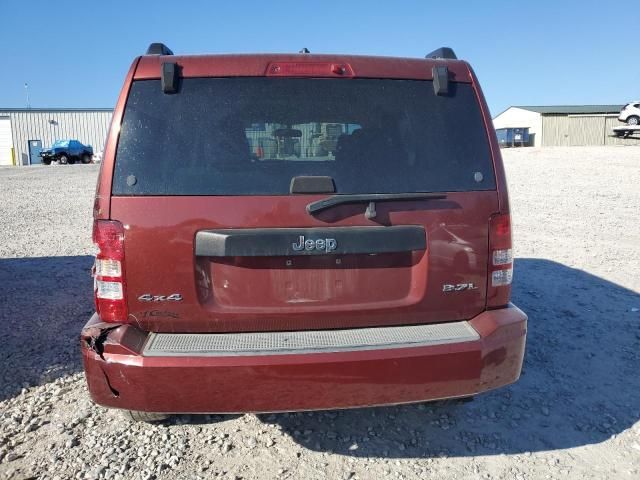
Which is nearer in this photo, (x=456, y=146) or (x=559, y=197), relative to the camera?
(x=456, y=146)

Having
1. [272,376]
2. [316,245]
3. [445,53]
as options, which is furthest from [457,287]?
[445,53]

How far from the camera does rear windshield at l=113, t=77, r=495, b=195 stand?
2428mm


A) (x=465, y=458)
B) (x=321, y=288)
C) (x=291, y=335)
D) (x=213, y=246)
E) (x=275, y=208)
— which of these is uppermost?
(x=275, y=208)

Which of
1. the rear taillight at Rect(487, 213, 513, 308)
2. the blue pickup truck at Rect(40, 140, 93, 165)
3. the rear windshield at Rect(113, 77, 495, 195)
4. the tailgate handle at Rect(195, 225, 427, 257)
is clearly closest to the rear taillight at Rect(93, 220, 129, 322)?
the rear windshield at Rect(113, 77, 495, 195)

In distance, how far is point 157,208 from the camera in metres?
2.38

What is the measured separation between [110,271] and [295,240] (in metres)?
0.91

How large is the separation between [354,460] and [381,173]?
160 cm

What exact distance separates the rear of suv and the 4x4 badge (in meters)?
0.01

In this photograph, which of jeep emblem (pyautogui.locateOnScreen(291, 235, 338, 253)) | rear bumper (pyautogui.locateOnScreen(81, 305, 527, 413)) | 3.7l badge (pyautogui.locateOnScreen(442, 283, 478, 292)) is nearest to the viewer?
rear bumper (pyautogui.locateOnScreen(81, 305, 527, 413))

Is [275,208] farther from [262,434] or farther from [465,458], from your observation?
[465,458]

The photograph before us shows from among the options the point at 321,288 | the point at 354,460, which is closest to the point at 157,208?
the point at 321,288

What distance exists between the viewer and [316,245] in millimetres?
2416

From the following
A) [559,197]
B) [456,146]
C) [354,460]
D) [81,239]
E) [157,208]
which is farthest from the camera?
[559,197]

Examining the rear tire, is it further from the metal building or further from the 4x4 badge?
the metal building
